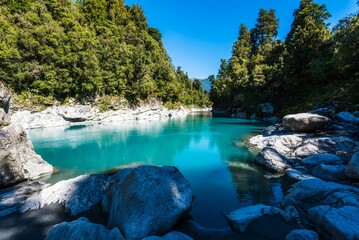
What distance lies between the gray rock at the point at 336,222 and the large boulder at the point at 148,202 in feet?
10.5

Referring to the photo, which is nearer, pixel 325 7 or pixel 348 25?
pixel 348 25

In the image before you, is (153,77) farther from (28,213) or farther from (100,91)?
(28,213)

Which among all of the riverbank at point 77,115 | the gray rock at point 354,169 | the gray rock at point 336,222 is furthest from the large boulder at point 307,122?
the riverbank at point 77,115

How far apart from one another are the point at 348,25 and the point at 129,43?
150ft

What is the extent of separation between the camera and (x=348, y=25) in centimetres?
1645

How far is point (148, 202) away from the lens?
16.6ft

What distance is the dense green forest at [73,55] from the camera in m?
28.9

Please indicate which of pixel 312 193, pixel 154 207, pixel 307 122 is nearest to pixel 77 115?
pixel 307 122

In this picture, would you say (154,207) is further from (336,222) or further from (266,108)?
(266,108)

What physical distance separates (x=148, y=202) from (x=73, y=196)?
3.03m

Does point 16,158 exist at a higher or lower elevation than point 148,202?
higher

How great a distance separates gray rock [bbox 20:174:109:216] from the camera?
619 centimetres

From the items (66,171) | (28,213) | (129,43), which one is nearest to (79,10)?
(129,43)

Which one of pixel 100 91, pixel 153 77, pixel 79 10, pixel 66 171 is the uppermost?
pixel 79 10
